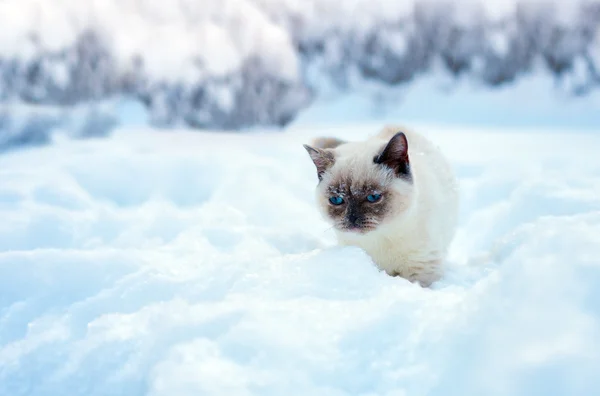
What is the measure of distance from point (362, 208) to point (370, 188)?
0.35 ft

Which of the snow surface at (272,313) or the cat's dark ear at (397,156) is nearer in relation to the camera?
the snow surface at (272,313)

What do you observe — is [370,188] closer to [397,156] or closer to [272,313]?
[397,156]

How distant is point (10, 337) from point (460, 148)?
5.84 m

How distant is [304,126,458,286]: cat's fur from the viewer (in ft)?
Result: 7.72

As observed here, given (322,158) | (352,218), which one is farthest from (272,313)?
(322,158)

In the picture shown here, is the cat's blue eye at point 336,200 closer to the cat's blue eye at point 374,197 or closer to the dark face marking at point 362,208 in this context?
the dark face marking at point 362,208

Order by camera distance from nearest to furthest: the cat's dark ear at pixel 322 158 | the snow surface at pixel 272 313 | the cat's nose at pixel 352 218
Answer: the snow surface at pixel 272 313, the cat's nose at pixel 352 218, the cat's dark ear at pixel 322 158

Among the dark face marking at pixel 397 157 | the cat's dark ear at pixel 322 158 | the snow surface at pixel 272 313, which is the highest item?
the dark face marking at pixel 397 157

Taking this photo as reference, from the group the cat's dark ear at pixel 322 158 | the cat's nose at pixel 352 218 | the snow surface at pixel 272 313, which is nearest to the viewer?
the snow surface at pixel 272 313

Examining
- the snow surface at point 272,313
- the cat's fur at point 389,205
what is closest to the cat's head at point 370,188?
the cat's fur at point 389,205

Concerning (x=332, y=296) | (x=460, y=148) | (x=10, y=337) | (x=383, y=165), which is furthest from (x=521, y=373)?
(x=460, y=148)

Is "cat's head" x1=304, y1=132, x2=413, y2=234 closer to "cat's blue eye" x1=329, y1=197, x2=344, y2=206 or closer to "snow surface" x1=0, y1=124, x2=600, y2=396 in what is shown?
"cat's blue eye" x1=329, y1=197, x2=344, y2=206

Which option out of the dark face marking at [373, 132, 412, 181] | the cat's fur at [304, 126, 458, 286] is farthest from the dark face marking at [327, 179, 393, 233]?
the dark face marking at [373, 132, 412, 181]

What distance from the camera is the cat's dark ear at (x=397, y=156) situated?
2.34m
